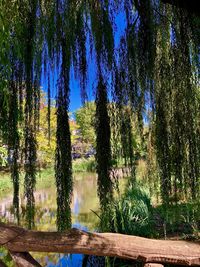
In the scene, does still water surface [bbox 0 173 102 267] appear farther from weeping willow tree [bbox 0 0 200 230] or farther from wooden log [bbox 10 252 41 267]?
weeping willow tree [bbox 0 0 200 230]

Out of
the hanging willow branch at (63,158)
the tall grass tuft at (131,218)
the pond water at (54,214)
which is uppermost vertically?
the hanging willow branch at (63,158)

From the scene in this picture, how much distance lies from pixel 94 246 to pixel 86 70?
859 millimetres

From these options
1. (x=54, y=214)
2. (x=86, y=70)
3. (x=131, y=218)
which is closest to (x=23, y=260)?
(x=86, y=70)

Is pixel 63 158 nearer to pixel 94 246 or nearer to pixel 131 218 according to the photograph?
pixel 94 246

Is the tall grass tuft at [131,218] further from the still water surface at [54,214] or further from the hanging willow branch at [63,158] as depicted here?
the hanging willow branch at [63,158]

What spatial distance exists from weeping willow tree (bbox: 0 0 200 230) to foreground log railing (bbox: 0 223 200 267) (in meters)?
0.37

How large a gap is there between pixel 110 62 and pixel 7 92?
15.1 inches

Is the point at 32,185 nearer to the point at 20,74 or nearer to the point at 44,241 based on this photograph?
the point at 20,74

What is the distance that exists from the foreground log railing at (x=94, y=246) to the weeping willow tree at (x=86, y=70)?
369mm

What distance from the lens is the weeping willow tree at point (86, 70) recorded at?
121 cm

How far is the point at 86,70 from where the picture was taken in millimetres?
1309

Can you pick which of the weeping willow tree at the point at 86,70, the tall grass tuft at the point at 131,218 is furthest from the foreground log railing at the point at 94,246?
the tall grass tuft at the point at 131,218

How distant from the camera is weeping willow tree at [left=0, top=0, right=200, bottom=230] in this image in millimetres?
1214

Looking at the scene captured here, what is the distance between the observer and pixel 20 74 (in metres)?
1.27
